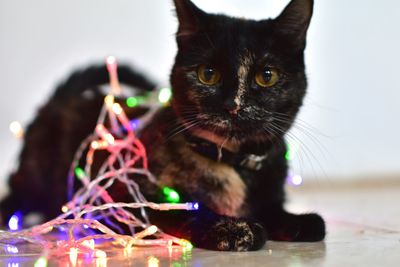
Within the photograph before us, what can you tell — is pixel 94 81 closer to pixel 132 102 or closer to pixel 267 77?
pixel 132 102

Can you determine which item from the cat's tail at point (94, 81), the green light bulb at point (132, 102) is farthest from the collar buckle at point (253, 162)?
the cat's tail at point (94, 81)

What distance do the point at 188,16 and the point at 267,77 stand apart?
0.91 feet

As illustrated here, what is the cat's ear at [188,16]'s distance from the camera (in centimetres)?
140

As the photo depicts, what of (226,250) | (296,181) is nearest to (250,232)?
(226,250)

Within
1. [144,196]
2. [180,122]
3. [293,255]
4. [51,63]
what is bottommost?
[293,255]

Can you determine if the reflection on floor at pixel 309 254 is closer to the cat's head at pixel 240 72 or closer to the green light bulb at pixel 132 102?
the cat's head at pixel 240 72

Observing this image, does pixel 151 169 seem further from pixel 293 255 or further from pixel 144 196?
pixel 293 255

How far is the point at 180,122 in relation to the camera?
4.71 feet

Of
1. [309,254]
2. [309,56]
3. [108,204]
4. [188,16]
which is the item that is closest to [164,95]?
[188,16]

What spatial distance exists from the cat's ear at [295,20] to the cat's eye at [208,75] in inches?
8.0

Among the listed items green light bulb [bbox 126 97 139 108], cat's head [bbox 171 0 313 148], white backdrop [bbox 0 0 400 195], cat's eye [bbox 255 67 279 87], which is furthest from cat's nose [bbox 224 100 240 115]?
white backdrop [bbox 0 0 400 195]

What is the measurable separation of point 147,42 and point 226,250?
1741mm

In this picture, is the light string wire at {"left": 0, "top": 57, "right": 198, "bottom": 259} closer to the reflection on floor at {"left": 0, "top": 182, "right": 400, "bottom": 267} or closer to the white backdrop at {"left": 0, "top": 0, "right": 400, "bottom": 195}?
the reflection on floor at {"left": 0, "top": 182, "right": 400, "bottom": 267}

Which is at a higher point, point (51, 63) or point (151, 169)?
point (51, 63)
